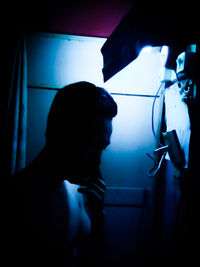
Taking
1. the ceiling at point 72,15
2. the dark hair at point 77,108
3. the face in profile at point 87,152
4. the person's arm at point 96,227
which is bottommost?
the person's arm at point 96,227

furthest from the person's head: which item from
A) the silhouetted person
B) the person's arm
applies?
the person's arm

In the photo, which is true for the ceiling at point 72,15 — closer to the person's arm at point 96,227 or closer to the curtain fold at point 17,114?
the curtain fold at point 17,114

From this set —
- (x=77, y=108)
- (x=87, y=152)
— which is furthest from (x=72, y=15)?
(x=87, y=152)

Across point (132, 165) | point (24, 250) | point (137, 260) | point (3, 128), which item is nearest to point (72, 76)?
point (3, 128)

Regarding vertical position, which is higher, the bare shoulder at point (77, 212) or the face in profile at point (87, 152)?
the face in profile at point (87, 152)

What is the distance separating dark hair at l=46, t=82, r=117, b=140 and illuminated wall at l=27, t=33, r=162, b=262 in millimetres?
674

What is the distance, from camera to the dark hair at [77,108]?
108cm

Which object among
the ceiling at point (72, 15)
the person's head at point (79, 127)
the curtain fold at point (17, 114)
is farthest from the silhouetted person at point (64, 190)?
the ceiling at point (72, 15)

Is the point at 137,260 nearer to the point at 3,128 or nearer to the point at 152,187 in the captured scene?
the point at 152,187

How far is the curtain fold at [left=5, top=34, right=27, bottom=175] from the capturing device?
1.58 m

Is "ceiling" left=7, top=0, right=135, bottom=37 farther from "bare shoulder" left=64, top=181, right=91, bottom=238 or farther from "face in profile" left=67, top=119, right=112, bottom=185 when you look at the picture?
"bare shoulder" left=64, top=181, right=91, bottom=238

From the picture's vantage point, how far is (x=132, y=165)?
1918 millimetres

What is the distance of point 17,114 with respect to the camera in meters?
1.60

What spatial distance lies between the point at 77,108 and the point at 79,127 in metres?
0.11
